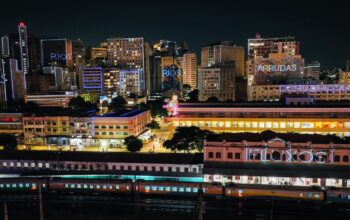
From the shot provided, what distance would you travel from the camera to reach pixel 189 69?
18362 cm

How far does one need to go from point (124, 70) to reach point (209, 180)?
97.7 m

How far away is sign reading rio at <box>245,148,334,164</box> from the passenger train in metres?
5.66

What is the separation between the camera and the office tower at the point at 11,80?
123062mm

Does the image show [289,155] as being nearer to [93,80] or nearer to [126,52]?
[93,80]

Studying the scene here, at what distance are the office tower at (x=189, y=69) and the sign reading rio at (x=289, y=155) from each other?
14276 cm

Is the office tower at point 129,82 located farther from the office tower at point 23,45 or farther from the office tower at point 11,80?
the office tower at point 23,45

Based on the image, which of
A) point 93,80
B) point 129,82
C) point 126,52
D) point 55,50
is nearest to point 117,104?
point 129,82

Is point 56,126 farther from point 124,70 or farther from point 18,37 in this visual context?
point 18,37

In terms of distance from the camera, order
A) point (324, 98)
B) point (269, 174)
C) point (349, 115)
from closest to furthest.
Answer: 1. point (269, 174)
2. point (349, 115)
3. point (324, 98)

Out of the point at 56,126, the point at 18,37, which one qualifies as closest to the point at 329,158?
the point at 56,126

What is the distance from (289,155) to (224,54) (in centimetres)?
14321

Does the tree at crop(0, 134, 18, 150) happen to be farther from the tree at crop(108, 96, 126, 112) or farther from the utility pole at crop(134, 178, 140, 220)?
the tree at crop(108, 96, 126, 112)

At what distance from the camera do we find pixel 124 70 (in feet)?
433

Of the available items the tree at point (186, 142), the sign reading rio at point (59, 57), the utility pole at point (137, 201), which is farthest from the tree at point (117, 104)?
the sign reading rio at point (59, 57)
